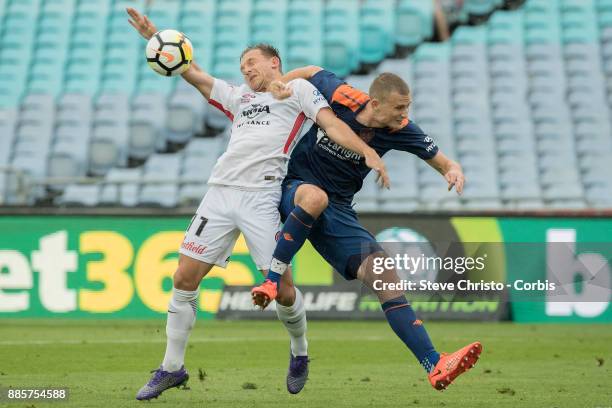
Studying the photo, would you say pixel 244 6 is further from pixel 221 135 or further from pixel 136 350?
pixel 136 350

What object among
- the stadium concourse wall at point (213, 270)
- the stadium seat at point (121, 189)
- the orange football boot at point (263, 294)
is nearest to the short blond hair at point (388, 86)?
the orange football boot at point (263, 294)

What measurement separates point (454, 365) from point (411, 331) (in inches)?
20.4

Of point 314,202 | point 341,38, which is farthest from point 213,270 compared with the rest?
point 341,38

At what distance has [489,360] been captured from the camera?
33.0 ft

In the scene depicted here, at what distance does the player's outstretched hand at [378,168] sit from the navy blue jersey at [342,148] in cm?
45

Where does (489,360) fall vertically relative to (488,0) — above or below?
below

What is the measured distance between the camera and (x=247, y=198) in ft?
24.3

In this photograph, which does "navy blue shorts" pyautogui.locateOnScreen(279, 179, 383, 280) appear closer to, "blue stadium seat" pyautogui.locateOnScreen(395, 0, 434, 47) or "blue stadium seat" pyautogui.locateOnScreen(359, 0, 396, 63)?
"blue stadium seat" pyautogui.locateOnScreen(359, 0, 396, 63)

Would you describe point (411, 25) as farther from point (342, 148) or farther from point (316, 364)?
point (342, 148)

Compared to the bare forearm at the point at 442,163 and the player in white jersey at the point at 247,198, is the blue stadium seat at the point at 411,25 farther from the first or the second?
the bare forearm at the point at 442,163

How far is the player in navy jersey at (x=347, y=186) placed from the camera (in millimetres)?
6934

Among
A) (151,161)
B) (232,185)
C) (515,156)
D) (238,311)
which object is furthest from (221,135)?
(232,185)

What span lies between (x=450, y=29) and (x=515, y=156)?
3.69 meters

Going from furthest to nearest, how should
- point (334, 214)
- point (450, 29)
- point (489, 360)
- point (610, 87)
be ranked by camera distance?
point (450, 29) → point (610, 87) → point (489, 360) → point (334, 214)
